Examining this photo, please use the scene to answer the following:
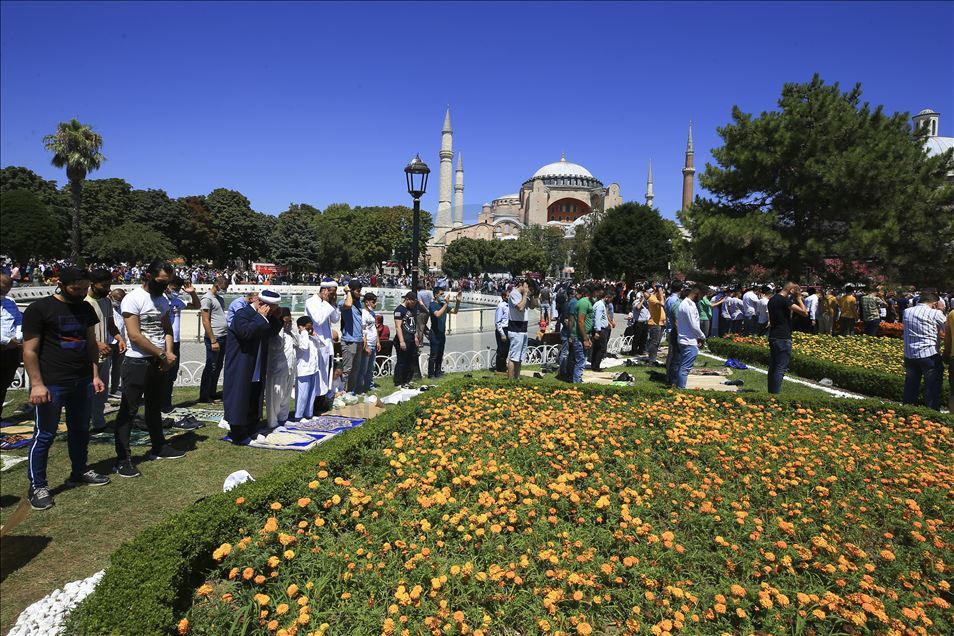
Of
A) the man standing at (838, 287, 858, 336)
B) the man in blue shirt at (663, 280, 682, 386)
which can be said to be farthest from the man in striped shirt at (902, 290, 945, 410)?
the man standing at (838, 287, 858, 336)

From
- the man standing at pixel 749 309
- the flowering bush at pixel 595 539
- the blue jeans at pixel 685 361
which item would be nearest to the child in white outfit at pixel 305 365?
the flowering bush at pixel 595 539

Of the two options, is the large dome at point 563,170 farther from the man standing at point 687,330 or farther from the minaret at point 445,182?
the man standing at point 687,330

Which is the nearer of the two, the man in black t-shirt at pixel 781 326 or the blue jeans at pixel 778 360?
the man in black t-shirt at pixel 781 326

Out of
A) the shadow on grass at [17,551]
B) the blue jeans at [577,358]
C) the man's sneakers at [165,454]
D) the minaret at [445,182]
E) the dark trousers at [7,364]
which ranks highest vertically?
the minaret at [445,182]

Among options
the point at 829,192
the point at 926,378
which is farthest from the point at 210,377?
the point at 829,192

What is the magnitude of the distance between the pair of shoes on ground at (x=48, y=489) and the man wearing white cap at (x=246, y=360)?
126 cm

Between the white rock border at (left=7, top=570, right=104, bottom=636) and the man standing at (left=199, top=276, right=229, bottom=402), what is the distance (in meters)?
4.16

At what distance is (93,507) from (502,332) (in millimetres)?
6599

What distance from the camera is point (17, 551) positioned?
135 inches

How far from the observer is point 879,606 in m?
3.09

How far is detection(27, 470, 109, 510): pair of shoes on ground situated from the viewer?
13.1ft

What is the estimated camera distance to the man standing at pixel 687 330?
25.6 ft

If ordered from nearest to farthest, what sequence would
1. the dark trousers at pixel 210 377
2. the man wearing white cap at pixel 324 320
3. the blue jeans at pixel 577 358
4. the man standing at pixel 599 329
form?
the man wearing white cap at pixel 324 320 < the dark trousers at pixel 210 377 < the blue jeans at pixel 577 358 < the man standing at pixel 599 329

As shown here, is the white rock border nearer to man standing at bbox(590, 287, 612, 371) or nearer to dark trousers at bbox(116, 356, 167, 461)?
A: dark trousers at bbox(116, 356, 167, 461)
